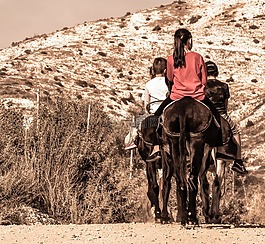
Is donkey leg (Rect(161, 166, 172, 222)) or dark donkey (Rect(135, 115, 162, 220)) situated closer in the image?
donkey leg (Rect(161, 166, 172, 222))

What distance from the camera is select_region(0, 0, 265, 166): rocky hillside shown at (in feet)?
167

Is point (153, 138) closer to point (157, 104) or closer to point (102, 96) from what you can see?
point (157, 104)

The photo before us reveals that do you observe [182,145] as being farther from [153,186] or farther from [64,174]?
[64,174]

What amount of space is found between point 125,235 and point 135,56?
60340 mm

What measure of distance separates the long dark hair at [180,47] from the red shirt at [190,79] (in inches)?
2.2

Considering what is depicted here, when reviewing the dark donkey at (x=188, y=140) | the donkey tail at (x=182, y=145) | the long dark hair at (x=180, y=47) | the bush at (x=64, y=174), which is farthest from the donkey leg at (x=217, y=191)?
the long dark hair at (x=180, y=47)

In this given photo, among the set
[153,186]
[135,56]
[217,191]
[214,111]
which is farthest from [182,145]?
[135,56]

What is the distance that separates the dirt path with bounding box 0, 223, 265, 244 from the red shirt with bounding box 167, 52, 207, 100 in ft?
5.75

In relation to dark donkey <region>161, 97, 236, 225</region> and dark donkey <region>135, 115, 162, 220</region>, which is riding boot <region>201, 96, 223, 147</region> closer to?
dark donkey <region>161, 97, 236, 225</region>

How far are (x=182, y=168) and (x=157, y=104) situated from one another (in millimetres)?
1962

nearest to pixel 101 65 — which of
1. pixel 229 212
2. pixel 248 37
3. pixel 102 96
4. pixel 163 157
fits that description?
pixel 102 96

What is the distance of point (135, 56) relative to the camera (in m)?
68.4

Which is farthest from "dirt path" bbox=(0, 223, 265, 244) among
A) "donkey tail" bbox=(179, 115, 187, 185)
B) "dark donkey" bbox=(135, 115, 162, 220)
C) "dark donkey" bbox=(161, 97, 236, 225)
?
"dark donkey" bbox=(135, 115, 162, 220)

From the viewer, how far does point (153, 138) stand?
1107 centimetres
